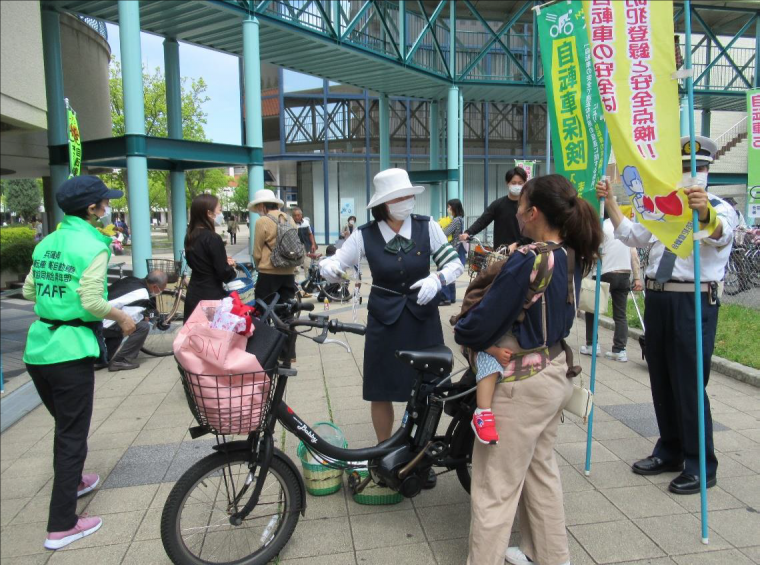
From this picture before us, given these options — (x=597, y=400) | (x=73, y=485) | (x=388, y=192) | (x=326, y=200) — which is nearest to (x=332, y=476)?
(x=73, y=485)

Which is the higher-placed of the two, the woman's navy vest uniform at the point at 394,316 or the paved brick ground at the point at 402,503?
the woman's navy vest uniform at the point at 394,316

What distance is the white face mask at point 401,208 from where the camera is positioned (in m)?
3.27

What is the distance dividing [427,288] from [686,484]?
2.03 m

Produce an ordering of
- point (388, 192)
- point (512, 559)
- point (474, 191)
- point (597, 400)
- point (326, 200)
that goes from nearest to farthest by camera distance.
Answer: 1. point (512, 559)
2. point (388, 192)
3. point (597, 400)
4. point (326, 200)
5. point (474, 191)

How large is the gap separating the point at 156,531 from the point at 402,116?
23294mm

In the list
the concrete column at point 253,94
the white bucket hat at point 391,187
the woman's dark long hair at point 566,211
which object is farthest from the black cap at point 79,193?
the concrete column at point 253,94

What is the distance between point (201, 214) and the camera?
Answer: 16.9ft

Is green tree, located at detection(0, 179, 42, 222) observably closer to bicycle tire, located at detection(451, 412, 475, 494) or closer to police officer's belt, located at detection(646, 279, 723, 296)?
bicycle tire, located at detection(451, 412, 475, 494)

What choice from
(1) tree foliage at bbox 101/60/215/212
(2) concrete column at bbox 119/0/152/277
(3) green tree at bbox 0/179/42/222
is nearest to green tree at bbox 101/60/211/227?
(1) tree foliage at bbox 101/60/215/212

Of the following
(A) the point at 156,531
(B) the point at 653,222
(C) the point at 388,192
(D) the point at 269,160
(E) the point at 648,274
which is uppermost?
(D) the point at 269,160

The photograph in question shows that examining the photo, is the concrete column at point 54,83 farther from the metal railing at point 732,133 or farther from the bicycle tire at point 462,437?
the metal railing at point 732,133

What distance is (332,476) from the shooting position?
3.47 m

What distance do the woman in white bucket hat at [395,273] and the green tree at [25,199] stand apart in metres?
35.2

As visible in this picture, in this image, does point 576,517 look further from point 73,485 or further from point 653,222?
point 73,485
